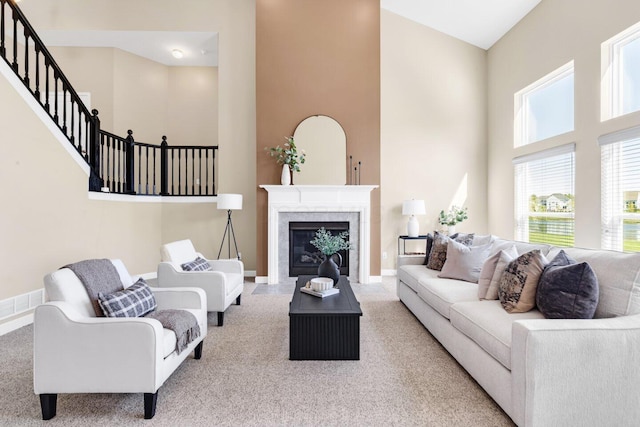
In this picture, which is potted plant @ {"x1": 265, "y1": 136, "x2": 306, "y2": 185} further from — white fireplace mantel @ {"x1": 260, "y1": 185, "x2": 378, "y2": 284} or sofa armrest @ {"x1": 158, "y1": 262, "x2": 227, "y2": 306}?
sofa armrest @ {"x1": 158, "y1": 262, "x2": 227, "y2": 306}

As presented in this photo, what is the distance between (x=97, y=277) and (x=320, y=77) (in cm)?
449

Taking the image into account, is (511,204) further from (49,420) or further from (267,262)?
(49,420)

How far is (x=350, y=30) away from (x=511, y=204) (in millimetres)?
3919

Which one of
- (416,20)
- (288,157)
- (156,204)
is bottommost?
(156,204)

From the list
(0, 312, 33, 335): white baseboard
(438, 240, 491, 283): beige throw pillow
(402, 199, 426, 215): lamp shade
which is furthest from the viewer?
(402, 199, 426, 215): lamp shade

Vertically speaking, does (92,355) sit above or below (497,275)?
below

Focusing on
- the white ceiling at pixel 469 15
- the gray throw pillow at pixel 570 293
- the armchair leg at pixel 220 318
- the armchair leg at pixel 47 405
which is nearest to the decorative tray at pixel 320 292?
the armchair leg at pixel 220 318

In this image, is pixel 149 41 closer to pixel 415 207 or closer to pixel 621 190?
pixel 415 207

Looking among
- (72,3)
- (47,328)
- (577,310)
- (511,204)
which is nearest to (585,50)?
(511,204)

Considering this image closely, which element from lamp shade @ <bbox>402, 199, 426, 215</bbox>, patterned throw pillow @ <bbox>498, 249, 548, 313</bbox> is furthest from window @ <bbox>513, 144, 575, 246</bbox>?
patterned throw pillow @ <bbox>498, 249, 548, 313</bbox>

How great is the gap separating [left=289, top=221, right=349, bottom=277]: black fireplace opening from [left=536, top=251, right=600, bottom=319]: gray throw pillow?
3.56 m

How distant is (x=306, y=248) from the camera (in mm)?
5645

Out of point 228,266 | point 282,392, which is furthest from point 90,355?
point 228,266

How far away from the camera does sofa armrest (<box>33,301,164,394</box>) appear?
1.90 meters
